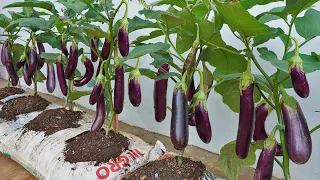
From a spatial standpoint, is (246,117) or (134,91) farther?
(134,91)

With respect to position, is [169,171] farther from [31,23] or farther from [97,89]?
[31,23]

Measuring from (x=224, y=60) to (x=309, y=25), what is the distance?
0.18m

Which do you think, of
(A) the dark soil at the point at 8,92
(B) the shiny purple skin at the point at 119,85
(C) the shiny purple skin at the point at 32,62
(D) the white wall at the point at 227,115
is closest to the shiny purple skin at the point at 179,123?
(B) the shiny purple skin at the point at 119,85

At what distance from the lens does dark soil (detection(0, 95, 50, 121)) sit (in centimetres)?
143

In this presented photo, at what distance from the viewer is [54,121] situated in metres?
1.33

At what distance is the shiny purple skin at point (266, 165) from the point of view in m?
0.55

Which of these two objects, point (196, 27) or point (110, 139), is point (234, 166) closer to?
point (196, 27)

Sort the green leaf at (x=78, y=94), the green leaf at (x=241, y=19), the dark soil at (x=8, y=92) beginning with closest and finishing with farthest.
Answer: the green leaf at (x=241, y=19) < the green leaf at (x=78, y=94) < the dark soil at (x=8, y=92)

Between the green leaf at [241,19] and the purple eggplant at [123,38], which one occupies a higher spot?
the green leaf at [241,19]

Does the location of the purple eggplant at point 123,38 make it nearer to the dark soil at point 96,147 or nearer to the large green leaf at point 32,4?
the large green leaf at point 32,4

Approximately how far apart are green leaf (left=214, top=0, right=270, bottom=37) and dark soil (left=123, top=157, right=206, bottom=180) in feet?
1.33

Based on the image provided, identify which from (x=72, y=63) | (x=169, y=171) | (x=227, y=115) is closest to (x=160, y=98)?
(x=169, y=171)

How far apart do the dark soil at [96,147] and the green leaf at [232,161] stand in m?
0.39

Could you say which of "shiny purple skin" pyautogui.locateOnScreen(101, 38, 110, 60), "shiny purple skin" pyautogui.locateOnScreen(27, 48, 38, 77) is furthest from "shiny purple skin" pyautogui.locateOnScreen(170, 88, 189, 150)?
"shiny purple skin" pyautogui.locateOnScreen(27, 48, 38, 77)
